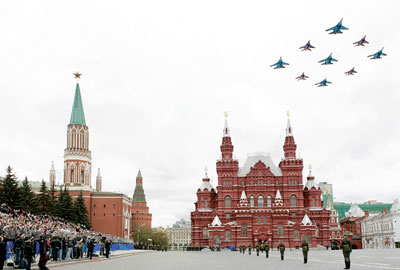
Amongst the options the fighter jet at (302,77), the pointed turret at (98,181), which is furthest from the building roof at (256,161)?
the fighter jet at (302,77)

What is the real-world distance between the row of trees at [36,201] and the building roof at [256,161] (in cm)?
3224

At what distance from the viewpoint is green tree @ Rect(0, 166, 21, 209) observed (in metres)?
62.4

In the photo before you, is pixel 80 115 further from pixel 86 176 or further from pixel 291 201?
pixel 291 201

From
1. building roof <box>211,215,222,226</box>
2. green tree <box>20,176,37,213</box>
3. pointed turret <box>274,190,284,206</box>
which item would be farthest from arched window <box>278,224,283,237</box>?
green tree <box>20,176,37,213</box>

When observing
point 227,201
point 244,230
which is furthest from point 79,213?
point 244,230

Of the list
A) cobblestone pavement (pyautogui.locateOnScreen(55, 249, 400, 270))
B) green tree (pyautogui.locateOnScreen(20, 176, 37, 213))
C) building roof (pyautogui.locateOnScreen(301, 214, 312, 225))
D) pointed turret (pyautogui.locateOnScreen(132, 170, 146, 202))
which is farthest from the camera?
pointed turret (pyautogui.locateOnScreen(132, 170, 146, 202))

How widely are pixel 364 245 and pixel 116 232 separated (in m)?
63.2

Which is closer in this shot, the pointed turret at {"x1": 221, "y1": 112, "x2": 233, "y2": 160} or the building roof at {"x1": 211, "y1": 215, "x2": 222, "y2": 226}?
the building roof at {"x1": 211, "y1": 215, "x2": 222, "y2": 226}

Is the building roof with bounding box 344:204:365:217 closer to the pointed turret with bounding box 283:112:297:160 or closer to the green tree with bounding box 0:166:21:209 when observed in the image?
the pointed turret with bounding box 283:112:297:160

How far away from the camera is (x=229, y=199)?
9612 cm

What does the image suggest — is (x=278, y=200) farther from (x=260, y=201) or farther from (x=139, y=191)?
(x=139, y=191)

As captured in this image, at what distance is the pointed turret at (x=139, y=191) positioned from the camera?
620ft

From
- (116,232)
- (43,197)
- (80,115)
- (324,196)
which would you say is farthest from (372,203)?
(43,197)

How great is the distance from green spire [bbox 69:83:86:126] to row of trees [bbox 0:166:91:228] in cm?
2842
